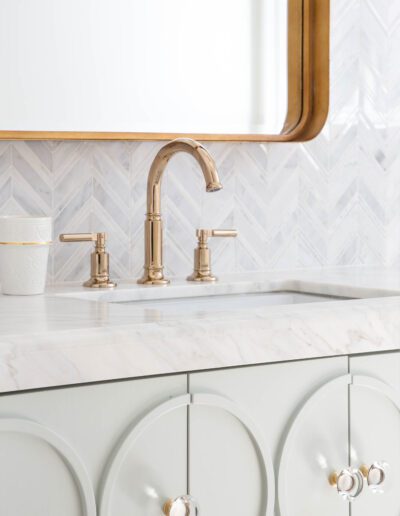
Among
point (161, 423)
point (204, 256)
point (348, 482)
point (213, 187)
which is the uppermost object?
point (213, 187)

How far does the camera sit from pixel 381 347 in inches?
51.3

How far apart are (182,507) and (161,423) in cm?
11

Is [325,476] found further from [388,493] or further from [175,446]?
[175,446]

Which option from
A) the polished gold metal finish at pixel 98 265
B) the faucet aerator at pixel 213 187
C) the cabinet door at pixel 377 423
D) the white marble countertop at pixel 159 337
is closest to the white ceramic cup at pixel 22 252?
the white marble countertop at pixel 159 337

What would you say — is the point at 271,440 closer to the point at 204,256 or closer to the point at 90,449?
the point at 90,449

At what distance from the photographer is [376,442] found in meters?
1.32

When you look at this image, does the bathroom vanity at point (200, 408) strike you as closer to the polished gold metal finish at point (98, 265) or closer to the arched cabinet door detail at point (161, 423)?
the arched cabinet door detail at point (161, 423)

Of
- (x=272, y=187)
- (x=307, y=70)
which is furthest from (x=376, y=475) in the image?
(x=307, y=70)

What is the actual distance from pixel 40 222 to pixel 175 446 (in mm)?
465

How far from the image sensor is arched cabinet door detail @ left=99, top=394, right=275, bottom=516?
1.07 m

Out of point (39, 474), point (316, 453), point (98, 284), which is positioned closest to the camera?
point (39, 474)

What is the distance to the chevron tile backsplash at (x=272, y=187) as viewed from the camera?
5.45 ft

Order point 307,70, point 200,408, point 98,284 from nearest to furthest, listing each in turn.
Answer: point 200,408
point 98,284
point 307,70

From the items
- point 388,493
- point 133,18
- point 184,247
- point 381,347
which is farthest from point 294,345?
point 133,18
